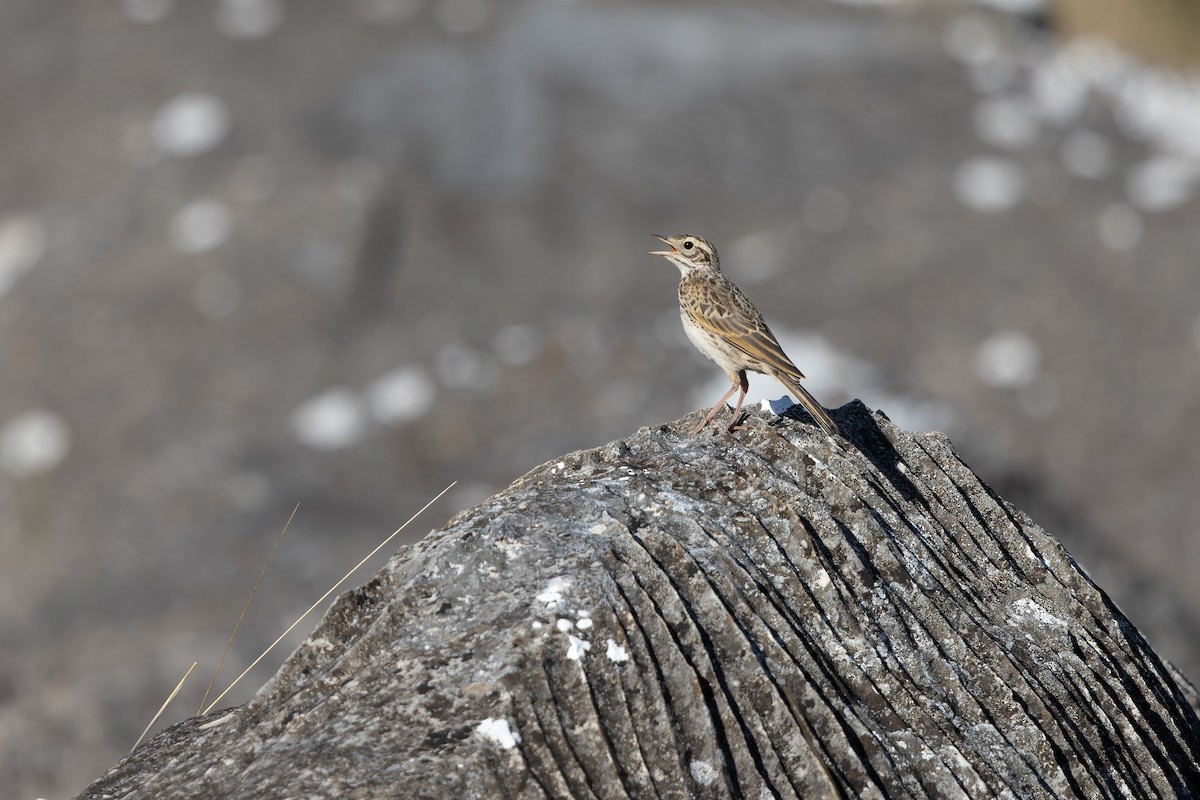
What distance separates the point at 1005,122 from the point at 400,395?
1708 cm

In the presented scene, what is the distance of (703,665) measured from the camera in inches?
237

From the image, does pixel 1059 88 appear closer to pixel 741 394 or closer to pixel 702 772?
pixel 741 394

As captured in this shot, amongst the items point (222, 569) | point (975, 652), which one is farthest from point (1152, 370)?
point (975, 652)

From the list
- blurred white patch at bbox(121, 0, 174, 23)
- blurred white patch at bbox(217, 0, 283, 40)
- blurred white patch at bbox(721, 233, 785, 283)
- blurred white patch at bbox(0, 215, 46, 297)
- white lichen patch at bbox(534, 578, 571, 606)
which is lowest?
white lichen patch at bbox(534, 578, 571, 606)

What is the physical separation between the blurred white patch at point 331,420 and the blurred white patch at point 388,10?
12.9 metres

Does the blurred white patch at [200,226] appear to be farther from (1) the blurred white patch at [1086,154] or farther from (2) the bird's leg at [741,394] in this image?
(2) the bird's leg at [741,394]

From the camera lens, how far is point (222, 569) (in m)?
23.7

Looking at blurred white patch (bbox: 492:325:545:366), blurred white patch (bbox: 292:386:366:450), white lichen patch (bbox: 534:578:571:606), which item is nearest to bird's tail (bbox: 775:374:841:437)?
white lichen patch (bbox: 534:578:571:606)

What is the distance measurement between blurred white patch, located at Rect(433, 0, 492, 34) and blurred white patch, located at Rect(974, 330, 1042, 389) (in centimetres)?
1668

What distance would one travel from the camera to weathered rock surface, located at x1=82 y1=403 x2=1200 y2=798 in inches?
222

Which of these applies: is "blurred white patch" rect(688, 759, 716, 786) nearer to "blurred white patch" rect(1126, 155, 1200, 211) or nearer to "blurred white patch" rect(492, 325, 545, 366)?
"blurred white patch" rect(492, 325, 545, 366)

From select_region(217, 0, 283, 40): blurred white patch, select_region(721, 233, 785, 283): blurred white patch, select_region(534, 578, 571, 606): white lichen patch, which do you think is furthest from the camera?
select_region(217, 0, 283, 40): blurred white patch

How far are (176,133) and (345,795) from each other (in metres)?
31.1

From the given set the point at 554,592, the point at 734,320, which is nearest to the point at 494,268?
the point at 734,320
